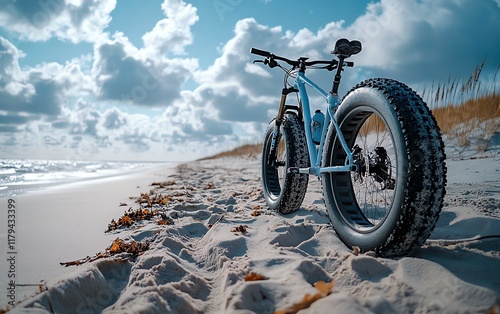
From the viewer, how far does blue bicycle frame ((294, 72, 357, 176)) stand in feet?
7.14

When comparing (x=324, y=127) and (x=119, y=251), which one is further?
(x=324, y=127)

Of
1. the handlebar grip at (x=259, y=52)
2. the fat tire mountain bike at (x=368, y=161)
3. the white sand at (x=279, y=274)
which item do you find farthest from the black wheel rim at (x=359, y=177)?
the handlebar grip at (x=259, y=52)

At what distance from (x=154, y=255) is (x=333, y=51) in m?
2.00

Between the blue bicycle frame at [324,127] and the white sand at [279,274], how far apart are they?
467mm

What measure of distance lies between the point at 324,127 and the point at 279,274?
4.71 ft

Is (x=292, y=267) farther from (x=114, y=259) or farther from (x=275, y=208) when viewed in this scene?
(x=275, y=208)

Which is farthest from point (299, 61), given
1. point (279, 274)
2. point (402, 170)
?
point (279, 274)

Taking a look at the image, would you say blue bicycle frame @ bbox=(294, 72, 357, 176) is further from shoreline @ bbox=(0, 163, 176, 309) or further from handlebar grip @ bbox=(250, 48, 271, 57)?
shoreline @ bbox=(0, 163, 176, 309)

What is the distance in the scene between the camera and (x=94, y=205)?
4.32 meters

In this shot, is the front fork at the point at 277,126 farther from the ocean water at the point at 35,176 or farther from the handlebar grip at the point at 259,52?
the ocean water at the point at 35,176

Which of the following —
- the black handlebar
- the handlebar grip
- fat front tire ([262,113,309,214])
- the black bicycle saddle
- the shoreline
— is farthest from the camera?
the handlebar grip

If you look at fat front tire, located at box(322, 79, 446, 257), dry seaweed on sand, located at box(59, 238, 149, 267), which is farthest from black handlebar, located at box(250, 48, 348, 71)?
dry seaweed on sand, located at box(59, 238, 149, 267)

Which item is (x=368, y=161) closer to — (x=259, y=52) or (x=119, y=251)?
(x=119, y=251)

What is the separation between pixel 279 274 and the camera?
1538 millimetres
